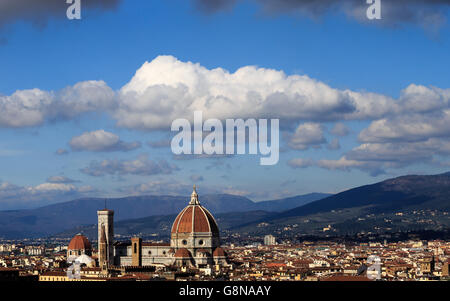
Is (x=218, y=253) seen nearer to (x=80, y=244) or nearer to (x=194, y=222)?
(x=194, y=222)

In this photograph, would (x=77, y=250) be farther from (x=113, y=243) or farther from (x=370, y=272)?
(x=370, y=272)

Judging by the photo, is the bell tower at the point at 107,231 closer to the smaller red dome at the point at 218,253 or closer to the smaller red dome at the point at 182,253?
the smaller red dome at the point at 182,253

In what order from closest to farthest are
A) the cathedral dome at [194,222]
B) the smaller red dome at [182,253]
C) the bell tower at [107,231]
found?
the smaller red dome at [182,253] < the bell tower at [107,231] < the cathedral dome at [194,222]

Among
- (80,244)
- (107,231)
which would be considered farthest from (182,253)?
(80,244)

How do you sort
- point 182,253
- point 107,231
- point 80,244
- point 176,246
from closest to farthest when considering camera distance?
point 182,253 → point 176,246 → point 107,231 → point 80,244

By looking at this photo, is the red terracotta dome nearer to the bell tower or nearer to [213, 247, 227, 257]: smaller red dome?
the bell tower

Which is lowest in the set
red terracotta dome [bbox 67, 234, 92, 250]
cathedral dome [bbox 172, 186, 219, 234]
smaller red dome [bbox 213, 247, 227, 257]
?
smaller red dome [bbox 213, 247, 227, 257]

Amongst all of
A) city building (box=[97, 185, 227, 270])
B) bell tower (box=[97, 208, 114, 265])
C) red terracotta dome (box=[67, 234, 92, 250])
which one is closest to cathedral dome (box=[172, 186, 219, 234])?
city building (box=[97, 185, 227, 270])

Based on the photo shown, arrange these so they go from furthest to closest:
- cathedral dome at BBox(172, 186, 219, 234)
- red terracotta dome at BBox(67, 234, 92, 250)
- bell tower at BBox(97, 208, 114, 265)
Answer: red terracotta dome at BBox(67, 234, 92, 250) → cathedral dome at BBox(172, 186, 219, 234) → bell tower at BBox(97, 208, 114, 265)

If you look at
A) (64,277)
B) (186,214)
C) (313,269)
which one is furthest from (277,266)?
(64,277)

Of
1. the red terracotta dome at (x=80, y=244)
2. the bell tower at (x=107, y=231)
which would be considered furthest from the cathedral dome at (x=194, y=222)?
the red terracotta dome at (x=80, y=244)

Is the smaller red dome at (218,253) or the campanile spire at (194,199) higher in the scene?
the campanile spire at (194,199)
